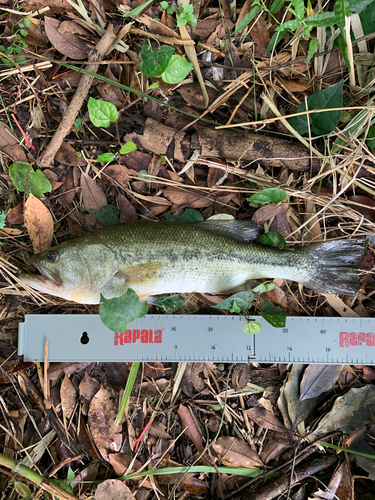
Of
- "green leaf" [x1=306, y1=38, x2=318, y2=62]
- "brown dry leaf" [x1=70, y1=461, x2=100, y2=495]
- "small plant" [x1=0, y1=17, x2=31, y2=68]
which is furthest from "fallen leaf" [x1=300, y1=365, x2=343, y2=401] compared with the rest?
"small plant" [x1=0, y1=17, x2=31, y2=68]

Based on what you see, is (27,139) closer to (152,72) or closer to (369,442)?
(152,72)

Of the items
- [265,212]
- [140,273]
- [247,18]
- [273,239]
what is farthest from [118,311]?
[247,18]

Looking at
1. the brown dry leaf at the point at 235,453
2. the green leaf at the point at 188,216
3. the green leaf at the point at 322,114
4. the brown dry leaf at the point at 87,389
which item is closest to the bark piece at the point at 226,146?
the green leaf at the point at 322,114

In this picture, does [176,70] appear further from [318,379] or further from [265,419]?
[265,419]

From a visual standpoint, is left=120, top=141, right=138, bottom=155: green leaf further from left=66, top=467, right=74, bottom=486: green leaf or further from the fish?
left=66, top=467, right=74, bottom=486: green leaf

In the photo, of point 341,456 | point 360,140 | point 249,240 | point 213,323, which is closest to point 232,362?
point 213,323

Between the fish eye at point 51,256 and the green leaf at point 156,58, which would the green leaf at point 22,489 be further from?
the green leaf at point 156,58
